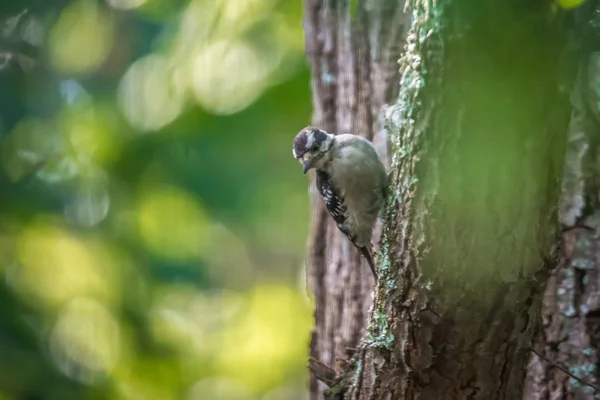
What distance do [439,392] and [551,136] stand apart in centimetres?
68

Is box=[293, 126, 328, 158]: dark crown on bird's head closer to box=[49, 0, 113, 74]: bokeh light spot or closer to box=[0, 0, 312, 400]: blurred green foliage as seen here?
box=[0, 0, 312, 400]: blurred green foliage

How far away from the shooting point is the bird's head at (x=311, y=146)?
222 centimetres

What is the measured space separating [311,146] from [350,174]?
18cm

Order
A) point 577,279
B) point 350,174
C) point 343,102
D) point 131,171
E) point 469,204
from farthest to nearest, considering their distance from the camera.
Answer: point 131,171 → point 343,102 → point 350,174 → point 577,279 → point 469,204

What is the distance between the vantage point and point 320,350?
100 inches

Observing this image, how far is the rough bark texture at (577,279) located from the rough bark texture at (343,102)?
66 cm

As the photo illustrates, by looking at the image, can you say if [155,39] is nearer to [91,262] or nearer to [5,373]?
[91,262]

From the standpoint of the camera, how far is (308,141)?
222 cm

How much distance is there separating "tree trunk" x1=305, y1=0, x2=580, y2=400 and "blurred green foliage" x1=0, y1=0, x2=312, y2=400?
1.38 meters

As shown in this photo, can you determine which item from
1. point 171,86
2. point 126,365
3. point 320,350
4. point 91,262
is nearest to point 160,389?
point 126,365

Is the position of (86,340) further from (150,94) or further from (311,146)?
(311,146)

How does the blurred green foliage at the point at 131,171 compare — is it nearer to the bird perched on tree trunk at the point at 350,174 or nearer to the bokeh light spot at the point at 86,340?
the bokeh light spot at the point at 86,340

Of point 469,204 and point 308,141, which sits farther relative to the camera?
point 308,141

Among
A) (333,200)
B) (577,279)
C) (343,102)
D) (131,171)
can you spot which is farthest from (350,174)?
(131,171)
